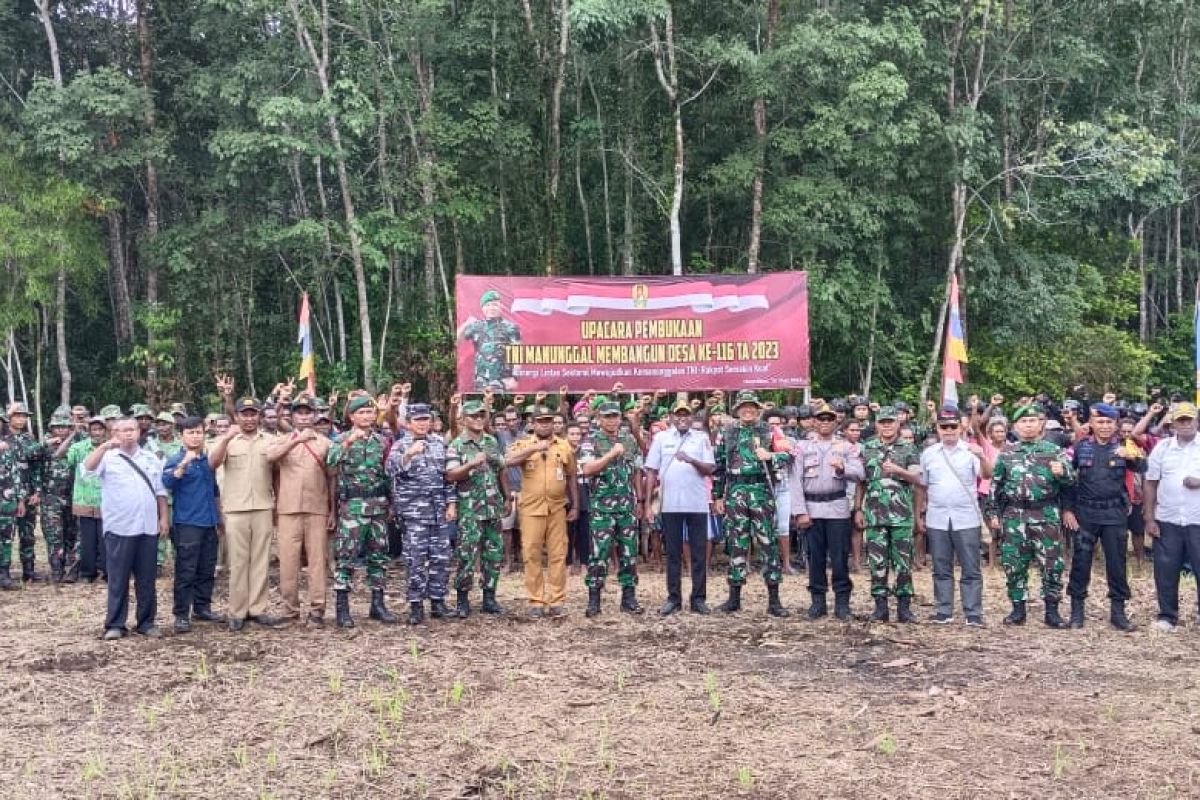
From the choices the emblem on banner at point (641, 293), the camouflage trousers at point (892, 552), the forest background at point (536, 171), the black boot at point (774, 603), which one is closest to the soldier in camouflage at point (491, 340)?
the emblem on banner at point (641, 293)

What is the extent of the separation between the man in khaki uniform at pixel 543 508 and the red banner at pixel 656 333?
4725 mm

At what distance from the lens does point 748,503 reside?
8602 millimetres

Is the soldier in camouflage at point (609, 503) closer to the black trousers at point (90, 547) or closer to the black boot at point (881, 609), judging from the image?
the black boot at point (881, 609)

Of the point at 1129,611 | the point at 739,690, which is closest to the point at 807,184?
the point at 1129,611

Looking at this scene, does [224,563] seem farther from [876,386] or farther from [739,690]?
[876,386]

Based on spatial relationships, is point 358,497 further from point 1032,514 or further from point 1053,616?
point 1053,616

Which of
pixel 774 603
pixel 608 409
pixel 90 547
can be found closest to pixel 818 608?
pixel 774 603

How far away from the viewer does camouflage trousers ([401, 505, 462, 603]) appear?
8219 millimetres

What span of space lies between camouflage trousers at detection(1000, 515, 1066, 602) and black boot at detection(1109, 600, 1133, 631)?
477 millimetres

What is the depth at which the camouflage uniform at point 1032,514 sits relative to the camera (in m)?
8.16

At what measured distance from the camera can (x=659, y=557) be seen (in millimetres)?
11969

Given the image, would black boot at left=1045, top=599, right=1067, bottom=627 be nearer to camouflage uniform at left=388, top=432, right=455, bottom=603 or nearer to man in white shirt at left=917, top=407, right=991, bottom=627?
man in white shirt at left=917, top=407, right=991, bottom=627

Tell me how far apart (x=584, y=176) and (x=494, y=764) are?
1963 cm

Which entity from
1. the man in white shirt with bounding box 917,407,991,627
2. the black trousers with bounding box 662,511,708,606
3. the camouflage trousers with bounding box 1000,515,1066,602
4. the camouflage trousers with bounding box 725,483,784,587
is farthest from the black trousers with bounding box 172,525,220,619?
the camouflage trousers with bounding box 1000,515,1066,602
